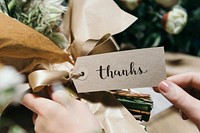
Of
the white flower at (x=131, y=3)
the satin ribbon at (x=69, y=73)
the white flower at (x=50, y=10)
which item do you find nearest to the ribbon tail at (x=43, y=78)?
the satin ribbon at (x=69, y=73)

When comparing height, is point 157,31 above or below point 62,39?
below

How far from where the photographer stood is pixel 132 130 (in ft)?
1.55

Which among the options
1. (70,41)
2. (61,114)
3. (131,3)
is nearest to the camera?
(61,114)

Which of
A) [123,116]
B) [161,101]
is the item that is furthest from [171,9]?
[123,116]

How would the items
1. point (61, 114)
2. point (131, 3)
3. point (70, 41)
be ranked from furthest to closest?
1. point (131, 3)
2. point (70, 41)
3. point (61, 114)

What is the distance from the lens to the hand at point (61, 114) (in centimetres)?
44

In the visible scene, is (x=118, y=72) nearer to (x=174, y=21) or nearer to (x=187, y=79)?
(x=187, y=79)

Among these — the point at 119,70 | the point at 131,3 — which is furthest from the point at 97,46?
the point at 131,3

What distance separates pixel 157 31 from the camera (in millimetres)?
824

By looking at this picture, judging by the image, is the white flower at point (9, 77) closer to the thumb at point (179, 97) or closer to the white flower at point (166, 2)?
the thumb at point (179, 97)

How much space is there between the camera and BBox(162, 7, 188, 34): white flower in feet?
2.53

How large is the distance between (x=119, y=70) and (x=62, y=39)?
14 cm

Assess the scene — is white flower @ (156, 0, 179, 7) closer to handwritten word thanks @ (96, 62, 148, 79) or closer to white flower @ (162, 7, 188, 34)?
white flower @ (162, 7, 188, 34)

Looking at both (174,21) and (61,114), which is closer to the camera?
(61,114)
